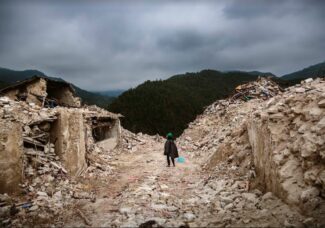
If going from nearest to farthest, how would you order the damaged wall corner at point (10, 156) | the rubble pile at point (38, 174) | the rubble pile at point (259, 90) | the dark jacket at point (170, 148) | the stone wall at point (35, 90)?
the rubble pile at point (38, 174) < the damaged wall corner at point (10, 156) < the dark jacket at point (170, 148) < the stone wall at point (35, 90) < the rubble pile at point (259, 90)

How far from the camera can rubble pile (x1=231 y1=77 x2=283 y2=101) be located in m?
20.3

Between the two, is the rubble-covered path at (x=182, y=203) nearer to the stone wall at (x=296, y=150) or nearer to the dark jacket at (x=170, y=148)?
the stone wall at (x=296, y=150)

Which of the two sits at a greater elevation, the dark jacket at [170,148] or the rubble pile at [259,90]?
the rubble pile at [259,90]

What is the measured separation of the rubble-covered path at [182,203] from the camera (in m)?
5.66

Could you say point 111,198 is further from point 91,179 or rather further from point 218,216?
point 218,216

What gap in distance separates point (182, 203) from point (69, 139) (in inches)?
212

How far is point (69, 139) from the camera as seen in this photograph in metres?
10.3

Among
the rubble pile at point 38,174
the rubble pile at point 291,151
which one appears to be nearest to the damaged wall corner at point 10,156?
the rubble pile at point 38,174

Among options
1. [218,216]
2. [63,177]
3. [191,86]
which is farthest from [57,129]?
[191,86]

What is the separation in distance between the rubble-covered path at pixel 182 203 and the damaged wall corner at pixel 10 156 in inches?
78.3

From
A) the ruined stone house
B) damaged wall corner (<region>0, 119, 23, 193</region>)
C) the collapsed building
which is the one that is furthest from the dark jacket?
the ruined stone house

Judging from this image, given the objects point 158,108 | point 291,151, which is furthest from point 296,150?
point 158,108

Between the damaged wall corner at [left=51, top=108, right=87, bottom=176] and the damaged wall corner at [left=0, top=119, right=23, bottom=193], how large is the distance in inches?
88.3

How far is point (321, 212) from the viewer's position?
15.6ft
